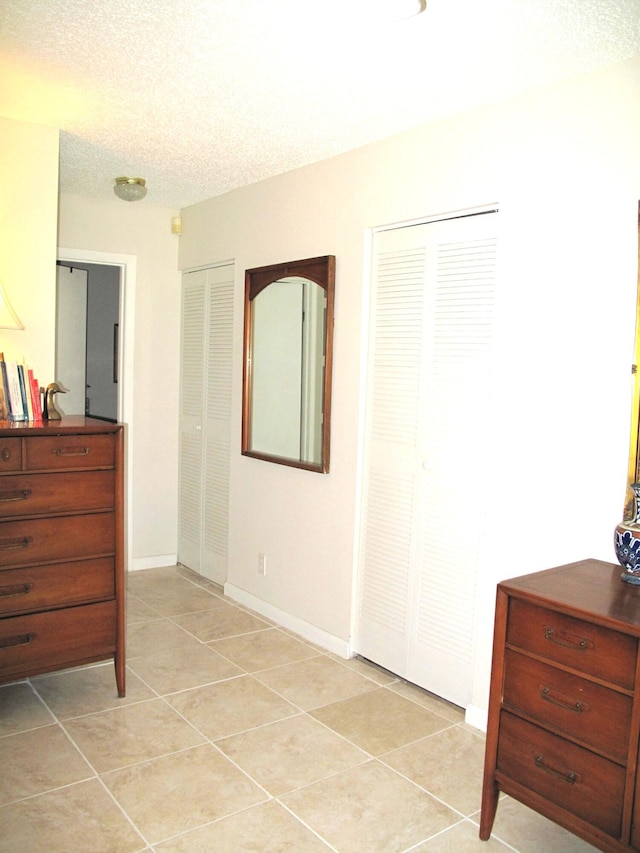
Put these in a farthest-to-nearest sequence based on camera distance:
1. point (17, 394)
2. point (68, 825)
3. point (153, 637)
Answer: point (153, 637) < point (17, 394) < point (68, 825)

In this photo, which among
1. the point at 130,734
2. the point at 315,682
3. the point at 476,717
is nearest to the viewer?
the point at 130,734

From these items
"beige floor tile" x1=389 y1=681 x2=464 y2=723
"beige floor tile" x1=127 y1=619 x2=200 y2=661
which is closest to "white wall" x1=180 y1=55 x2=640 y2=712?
"beige floor tile" x1=389 y1=681 x2=464 y2=723

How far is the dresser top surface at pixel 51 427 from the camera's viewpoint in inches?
98.9

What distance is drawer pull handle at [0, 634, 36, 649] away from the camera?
2535 mm

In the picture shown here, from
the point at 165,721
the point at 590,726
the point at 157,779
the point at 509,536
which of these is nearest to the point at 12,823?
the point at 157,779

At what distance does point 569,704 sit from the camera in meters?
1.79

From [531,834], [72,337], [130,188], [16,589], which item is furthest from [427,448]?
[72,337]

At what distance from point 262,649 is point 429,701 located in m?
0.88

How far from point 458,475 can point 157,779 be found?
150cm

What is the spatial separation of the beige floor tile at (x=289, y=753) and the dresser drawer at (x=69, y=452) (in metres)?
1.14

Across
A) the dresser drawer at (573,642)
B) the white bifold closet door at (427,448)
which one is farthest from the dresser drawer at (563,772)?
the white bifold closet door at (427,448)

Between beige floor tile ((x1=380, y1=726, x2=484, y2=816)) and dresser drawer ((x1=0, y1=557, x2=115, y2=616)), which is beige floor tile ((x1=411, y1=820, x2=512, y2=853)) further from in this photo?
dresser drawer ((x1=0, y1=557, x2=115, y2=616))

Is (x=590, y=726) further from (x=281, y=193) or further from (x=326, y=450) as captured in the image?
(x=281, y=193)

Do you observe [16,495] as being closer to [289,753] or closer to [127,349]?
[289,753]
